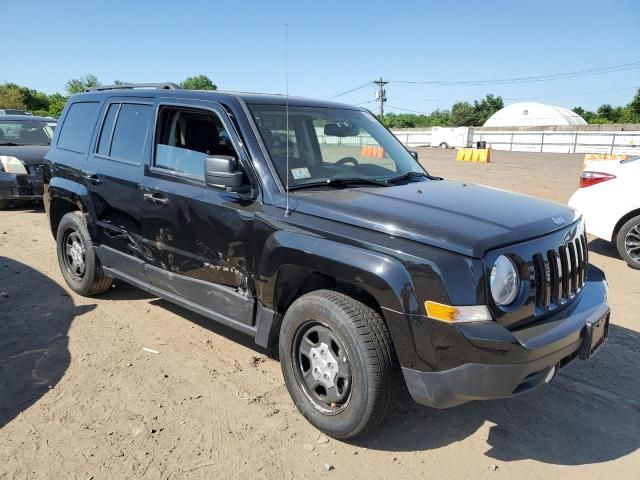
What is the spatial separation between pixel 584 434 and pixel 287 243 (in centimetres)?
215

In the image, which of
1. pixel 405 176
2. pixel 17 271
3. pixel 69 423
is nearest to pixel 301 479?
pixel 69 423

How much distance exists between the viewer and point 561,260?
2.98 m

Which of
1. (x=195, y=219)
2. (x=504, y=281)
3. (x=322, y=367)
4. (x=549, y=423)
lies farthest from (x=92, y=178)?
(x=549, y=423)

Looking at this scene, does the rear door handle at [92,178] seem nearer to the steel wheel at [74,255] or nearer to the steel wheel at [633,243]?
the steel wheel at [74,255]

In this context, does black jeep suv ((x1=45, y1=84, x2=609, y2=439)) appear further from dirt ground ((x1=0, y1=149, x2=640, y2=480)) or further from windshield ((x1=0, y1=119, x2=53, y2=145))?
windshield ((x1=0, y1=119, x2=53, y2=145))

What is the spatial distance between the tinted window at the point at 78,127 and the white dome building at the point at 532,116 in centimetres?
8057

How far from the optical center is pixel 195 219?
12.0 ft

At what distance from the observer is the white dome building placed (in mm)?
80938

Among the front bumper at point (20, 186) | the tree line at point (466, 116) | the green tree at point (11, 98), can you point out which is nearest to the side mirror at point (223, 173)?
the front bumper at point (20, 186)

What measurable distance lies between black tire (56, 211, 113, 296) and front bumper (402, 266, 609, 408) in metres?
3.54

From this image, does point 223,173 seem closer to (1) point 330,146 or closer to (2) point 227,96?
(2) point 227,96

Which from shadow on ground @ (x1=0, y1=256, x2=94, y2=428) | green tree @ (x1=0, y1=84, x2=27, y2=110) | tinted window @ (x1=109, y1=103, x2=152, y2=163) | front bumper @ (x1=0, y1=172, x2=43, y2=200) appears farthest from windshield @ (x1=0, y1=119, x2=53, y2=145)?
green tree @ (x1=0, y1=84, x2=27, y2=110)

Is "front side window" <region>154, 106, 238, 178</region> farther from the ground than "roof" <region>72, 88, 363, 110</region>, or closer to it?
closer to it

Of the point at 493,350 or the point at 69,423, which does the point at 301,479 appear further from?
the point at 69,423
